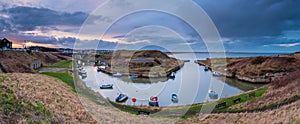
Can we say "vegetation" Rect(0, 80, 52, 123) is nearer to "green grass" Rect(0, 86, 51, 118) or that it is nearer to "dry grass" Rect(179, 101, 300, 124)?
"green grass" Rect(0, 86, 51, 118)

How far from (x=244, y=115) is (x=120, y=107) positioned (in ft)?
42.2

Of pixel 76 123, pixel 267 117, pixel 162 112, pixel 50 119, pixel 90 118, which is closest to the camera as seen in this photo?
pixel 50 119

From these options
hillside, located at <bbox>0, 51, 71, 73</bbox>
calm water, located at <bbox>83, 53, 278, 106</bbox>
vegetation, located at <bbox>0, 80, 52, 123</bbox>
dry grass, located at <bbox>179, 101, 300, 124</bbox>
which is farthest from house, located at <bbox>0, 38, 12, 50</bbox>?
dry grass, located at <bbox>179, 101, 300, 124</bbox>

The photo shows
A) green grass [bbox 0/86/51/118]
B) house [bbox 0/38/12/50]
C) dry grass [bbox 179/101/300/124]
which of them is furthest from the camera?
house [bbox 0/38/12/50]

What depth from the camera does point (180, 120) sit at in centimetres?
1939

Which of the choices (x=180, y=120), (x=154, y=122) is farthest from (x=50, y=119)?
(x=180, y=120)

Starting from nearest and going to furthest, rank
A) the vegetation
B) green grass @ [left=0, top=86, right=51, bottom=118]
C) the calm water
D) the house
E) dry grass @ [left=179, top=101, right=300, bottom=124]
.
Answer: the vegetation < green grass @ [left=0, top=86, right=51, bottom=118] < dry grass @ [left=179, top=101, right=300, bottom=124] < the calm water < the house

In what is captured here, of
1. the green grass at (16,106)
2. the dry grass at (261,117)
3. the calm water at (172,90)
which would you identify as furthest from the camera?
the calm water at (172,90)

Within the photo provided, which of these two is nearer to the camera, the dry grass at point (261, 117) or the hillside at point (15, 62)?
the dry grass at point (261, 117)

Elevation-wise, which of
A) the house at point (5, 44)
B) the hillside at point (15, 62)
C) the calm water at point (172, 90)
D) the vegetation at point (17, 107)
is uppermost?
the house at point (5, 44)

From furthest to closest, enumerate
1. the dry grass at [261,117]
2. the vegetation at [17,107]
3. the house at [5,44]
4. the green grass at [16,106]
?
the house at [5,44], the dry grass at [261,117], the green grass at [16,106], the vegetation at [17,107]

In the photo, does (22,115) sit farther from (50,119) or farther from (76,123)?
(76,123)

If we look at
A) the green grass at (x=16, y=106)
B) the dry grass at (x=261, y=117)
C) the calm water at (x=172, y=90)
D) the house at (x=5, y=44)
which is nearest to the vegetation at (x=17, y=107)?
the green grass at (x=16, y=106)

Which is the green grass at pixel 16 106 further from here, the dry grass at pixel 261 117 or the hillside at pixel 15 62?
the hillside at pixel 15 62
